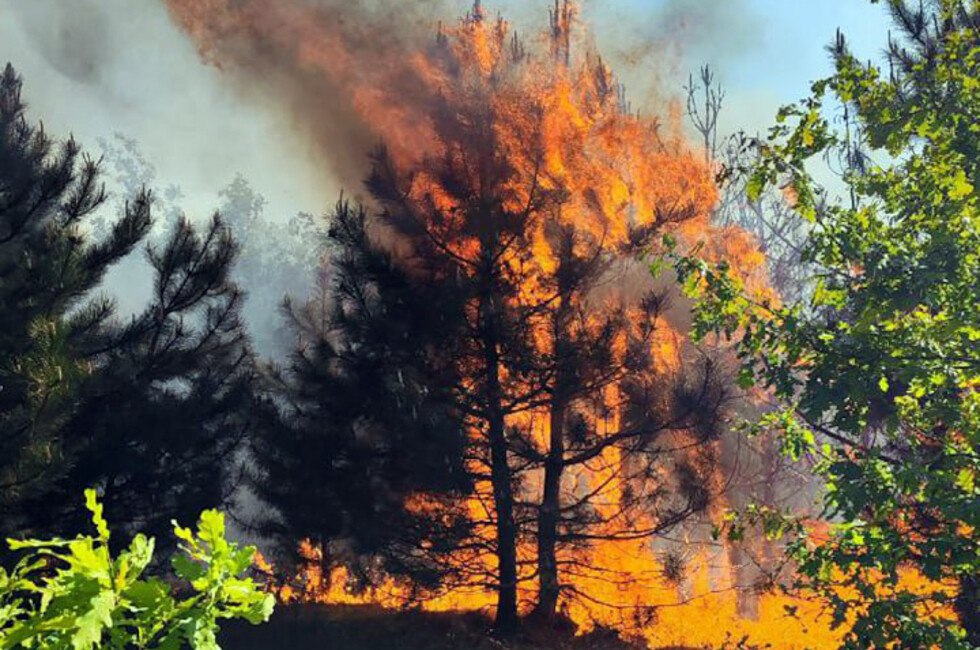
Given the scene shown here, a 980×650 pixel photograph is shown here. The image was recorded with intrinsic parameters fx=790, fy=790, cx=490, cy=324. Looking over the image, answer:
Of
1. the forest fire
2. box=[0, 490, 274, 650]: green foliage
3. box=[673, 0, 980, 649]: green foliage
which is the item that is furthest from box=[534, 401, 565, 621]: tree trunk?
box=[0, 490, 274, 650]: green foliage

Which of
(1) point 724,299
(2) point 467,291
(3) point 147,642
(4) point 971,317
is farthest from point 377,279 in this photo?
(3) point 147,642

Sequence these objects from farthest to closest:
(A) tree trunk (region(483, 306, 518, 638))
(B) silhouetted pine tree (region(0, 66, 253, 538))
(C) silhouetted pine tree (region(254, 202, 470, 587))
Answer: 1. (A) tree trunk (region(483, 306, 518, 638))
2. (C) silhouetted pine tree (region(254, 202, 470, 587))
3. (B) silhouetted pine tree (region(0, 66, 253, 538))

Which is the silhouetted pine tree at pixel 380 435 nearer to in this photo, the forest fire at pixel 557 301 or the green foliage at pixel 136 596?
the forest fire at pixel 557 301

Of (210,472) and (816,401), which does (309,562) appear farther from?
(816,401)

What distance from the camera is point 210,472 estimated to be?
12.2m

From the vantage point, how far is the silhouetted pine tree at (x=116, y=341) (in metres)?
9.88

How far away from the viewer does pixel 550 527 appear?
1305cm

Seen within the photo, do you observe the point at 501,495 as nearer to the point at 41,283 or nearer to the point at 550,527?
the point at 550,527

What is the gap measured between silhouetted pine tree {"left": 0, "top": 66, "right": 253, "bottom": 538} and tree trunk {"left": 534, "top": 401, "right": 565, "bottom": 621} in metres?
5.12

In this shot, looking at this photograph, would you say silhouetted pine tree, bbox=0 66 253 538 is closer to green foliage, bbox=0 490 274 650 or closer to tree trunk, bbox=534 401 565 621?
tree trunk, bbox=534 401 565 621

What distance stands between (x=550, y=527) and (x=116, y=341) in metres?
7.31

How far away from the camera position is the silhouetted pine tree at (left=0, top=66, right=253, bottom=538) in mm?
9883

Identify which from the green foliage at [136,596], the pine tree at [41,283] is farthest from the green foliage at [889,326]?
the pine tree at [41,283]

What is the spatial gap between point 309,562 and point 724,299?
10374 mm
